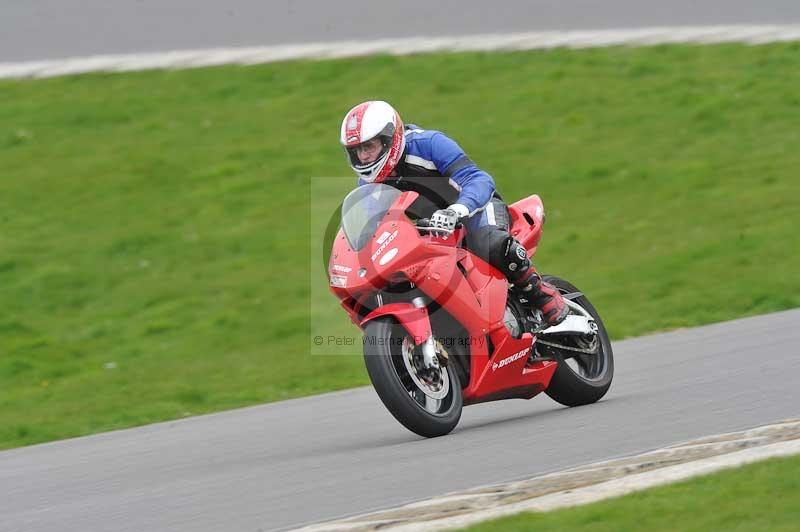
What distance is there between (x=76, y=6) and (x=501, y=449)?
1316cm

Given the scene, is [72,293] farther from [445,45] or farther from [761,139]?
[761,139]

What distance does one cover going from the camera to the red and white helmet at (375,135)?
20.8 ft

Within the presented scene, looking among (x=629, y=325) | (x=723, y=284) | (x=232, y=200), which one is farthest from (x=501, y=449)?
(x=232, y=200)

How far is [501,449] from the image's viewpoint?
5.88m

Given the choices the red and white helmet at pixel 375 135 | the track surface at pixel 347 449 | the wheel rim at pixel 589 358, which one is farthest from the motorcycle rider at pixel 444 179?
the track surface at pixel 347 449

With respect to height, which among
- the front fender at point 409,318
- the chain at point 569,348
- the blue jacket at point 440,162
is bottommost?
the chain at point 569,348

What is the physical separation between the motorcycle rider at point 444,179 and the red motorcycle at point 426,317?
0.24ft

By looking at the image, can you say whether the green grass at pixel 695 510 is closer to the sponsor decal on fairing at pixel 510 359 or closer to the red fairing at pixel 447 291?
the red fairing at pixel 447 291

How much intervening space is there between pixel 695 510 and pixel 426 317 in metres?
2.09

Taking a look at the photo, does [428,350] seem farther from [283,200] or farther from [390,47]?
[390,47]

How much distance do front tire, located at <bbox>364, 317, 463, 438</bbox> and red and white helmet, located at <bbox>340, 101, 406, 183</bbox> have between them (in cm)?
81

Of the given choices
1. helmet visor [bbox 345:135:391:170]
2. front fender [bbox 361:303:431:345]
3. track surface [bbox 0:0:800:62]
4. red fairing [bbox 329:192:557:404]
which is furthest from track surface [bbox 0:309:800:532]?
track surface [bbox 0:0:800:62]

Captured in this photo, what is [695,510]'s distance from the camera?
175 inches

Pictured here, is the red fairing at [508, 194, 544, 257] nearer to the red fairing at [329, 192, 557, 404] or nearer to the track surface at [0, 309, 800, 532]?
the red fairing at [329, 192, 557, 404]
